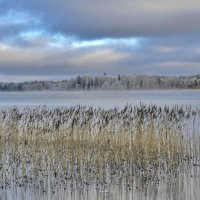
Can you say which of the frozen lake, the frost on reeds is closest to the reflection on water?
the frost on reeds

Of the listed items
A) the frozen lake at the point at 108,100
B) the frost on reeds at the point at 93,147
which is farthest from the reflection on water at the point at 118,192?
the frozen lake at the point at 108,100

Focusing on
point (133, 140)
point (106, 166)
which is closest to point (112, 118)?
point (133, 140)

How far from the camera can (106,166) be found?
11844 millimetres

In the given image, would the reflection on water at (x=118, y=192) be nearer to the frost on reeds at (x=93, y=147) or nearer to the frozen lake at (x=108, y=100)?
the frost on reeds at (x=93, y=147)

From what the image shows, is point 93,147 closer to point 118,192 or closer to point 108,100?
point 118,192

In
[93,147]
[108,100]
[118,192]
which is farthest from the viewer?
[108,100]

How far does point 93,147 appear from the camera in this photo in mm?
12672

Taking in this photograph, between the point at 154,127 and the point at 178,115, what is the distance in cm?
121

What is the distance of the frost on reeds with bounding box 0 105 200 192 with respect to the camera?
37.0ft

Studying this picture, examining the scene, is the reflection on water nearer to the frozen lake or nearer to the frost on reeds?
the frost on reeds

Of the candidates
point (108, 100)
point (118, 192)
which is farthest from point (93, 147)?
point (108, 100)

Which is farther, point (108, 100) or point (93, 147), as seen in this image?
point (108, 100)

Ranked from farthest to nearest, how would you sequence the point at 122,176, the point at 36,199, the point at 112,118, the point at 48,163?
the point at 112,118 < the point at 48,163 < the point at 122,176 < the point at 36,199

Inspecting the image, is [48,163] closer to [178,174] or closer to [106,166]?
[106,166]
